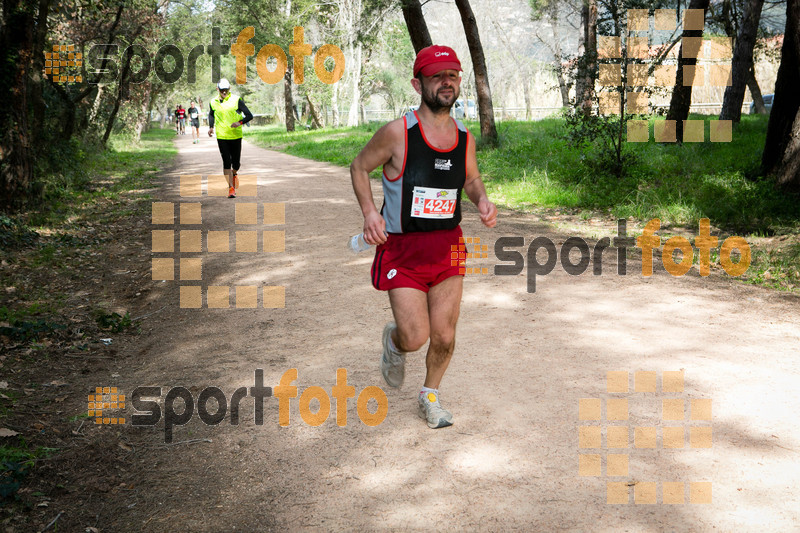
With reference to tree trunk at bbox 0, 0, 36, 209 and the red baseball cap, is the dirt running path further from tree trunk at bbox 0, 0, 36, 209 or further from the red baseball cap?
tree trunk at bbox 0, 0, 36, 209

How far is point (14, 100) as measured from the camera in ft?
34.7

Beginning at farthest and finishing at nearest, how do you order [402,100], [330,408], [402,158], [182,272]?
1. [402,100]
2. [182,272]
3. [330,408]
4. [402,158]

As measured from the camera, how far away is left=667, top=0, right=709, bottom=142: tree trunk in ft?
48.0

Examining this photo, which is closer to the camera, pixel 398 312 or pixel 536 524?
pixel 536 524

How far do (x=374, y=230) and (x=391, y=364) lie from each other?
3.27 ft

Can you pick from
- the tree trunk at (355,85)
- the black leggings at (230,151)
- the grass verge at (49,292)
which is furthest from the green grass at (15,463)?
the tree trunk at (355,85)

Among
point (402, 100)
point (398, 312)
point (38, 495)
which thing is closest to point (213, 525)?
point (38, 495)

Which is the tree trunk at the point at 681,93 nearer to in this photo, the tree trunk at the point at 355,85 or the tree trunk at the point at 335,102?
the tree trunk at the point at 355,85

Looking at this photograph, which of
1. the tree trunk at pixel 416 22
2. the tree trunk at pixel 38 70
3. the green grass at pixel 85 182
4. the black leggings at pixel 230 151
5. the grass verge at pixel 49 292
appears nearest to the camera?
the grass verge at pixel 49 292

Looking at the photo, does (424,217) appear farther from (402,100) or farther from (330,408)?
(402,100)

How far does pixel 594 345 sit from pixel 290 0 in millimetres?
39898

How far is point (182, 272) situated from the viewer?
8141 mm

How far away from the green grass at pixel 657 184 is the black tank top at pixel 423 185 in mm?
6819

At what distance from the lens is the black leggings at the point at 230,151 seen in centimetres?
1293
